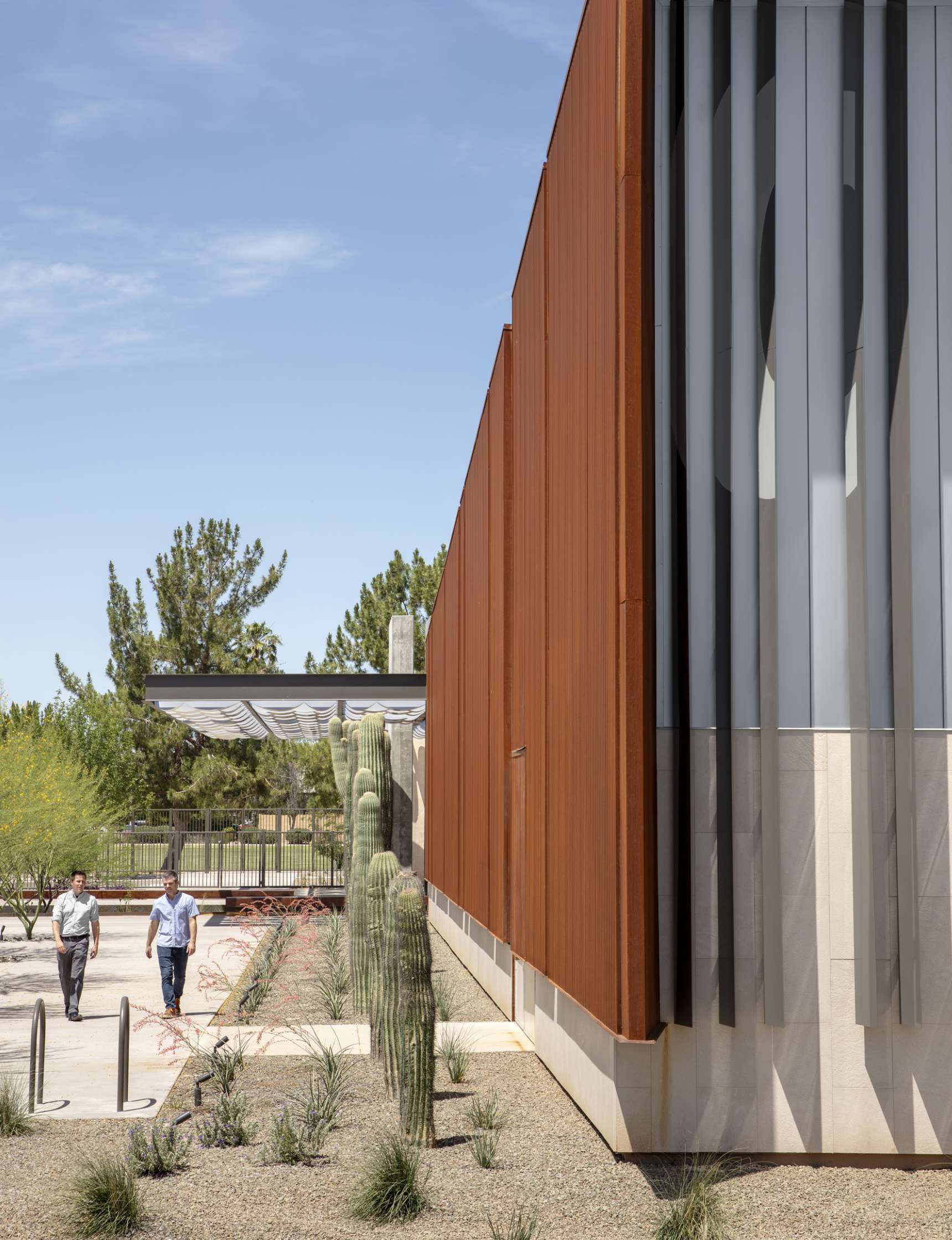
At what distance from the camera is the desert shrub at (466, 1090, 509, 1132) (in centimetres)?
883

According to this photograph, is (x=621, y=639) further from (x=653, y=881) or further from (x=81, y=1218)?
(x=81, y=1218)

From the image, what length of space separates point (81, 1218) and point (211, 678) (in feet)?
61.6

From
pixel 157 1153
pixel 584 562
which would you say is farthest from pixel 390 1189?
pixel 584 562

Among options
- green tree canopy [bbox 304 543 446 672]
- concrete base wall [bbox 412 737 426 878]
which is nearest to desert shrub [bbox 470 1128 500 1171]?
concrete base wall [bbox 412 737 426 878]

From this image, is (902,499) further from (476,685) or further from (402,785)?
(402,785)

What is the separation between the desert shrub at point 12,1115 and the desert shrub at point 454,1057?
3.33 metres

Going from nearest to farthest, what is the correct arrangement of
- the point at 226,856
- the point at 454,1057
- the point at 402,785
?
1. the point at 454,1057
2. the point at 402,785
3. the point at 226,856

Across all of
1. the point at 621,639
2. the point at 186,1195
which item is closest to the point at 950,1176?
the point at 621,639

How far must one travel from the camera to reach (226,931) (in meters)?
25.9

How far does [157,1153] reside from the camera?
7.73 m

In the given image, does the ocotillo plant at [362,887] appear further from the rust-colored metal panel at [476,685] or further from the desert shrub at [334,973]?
the rust-colored metal panel at [476,685]

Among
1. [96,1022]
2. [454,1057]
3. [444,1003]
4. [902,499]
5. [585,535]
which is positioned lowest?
[96,1022]

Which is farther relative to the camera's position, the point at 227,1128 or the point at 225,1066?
the point at 225,1066

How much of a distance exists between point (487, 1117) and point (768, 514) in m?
4.54
